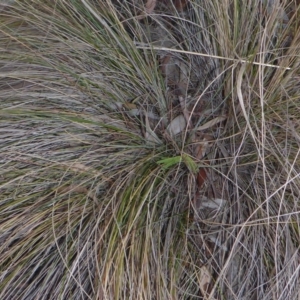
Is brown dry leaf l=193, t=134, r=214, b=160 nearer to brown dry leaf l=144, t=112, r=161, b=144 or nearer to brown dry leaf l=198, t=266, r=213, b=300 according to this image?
brown dry leaf l=144, t=112, r=161, b=144

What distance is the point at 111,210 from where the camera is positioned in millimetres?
996

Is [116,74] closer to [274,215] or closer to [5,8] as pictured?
[5,8]

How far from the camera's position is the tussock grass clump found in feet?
3.17

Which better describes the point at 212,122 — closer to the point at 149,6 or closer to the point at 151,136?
the point at 151,136

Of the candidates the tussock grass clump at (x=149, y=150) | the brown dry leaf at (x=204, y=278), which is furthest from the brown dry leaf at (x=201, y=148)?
the brown dry leaf at (x=204, y=278)

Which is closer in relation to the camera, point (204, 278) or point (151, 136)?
point (204, 278)

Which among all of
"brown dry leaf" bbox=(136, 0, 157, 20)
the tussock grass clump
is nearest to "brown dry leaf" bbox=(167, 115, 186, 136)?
the tussock grass clump

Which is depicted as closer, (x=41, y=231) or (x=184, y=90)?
(x=41, y=231)

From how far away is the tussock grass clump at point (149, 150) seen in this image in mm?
967

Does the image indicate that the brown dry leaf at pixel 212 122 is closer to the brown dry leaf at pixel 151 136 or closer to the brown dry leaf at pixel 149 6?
the brown dry leaf at pixel 151 136

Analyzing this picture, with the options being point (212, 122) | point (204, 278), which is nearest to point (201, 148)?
point (212, 122)

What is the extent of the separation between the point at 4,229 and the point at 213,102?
0.48 m

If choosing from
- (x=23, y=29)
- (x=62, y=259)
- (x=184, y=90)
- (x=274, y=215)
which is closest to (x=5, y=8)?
(x=23, y=29)

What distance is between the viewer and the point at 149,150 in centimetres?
109
